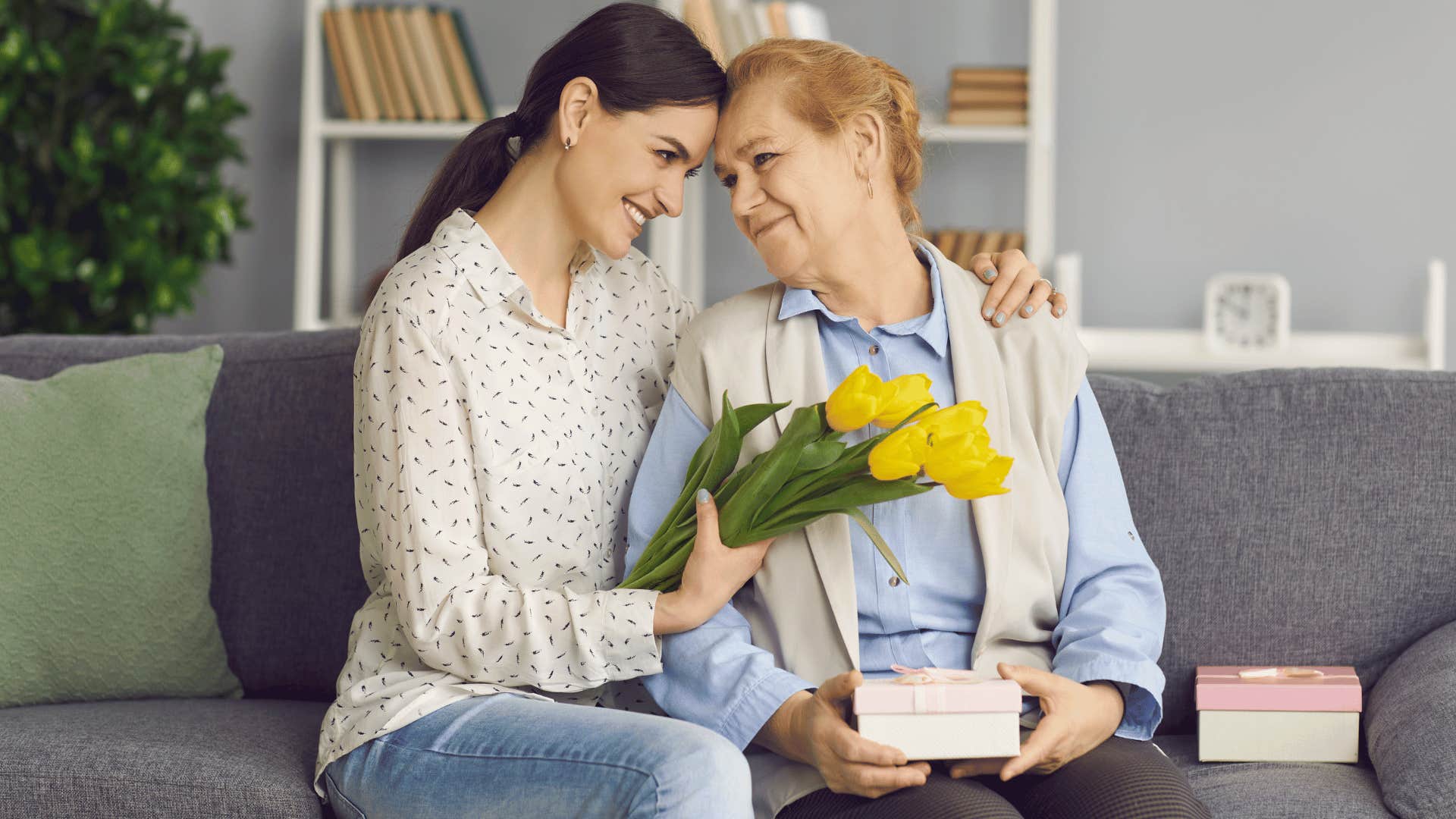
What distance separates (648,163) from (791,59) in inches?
7.9

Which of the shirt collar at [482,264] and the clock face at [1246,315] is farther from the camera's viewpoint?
the clock face at [1246,315]

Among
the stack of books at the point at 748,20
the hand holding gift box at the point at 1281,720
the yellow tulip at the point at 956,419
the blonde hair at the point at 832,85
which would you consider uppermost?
the stack of books at the point at 748,20

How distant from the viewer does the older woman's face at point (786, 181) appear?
5.05ft

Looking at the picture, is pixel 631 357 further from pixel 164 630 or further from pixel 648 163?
pixel 164 630

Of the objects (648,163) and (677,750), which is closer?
(677,750)

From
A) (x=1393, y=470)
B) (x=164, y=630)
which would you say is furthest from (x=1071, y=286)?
(x=164, y=630)

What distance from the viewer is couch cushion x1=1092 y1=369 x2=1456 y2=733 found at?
1728 mm

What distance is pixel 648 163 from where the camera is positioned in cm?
156

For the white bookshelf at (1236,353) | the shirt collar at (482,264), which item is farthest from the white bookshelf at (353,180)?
the shirt collar at (482,264)

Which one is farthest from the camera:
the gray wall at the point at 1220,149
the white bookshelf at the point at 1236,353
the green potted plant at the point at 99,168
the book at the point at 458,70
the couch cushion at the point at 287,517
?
the book at the point at 458,70

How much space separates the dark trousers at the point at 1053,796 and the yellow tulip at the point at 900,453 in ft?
0.99

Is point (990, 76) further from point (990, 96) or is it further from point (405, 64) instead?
point (405, 64)

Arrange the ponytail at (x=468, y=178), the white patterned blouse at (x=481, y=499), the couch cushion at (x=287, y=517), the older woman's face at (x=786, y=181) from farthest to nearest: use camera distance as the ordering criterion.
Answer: the couch cushion at (x=287, y=517) → the ponytail at (x=468, y=178) → the older woman's face at (x=786, y=181) → the white patterned blouse at (x=481, y=499)

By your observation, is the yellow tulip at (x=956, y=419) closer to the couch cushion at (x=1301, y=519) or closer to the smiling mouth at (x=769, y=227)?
the smiling mouth at (x=769, y=227)
